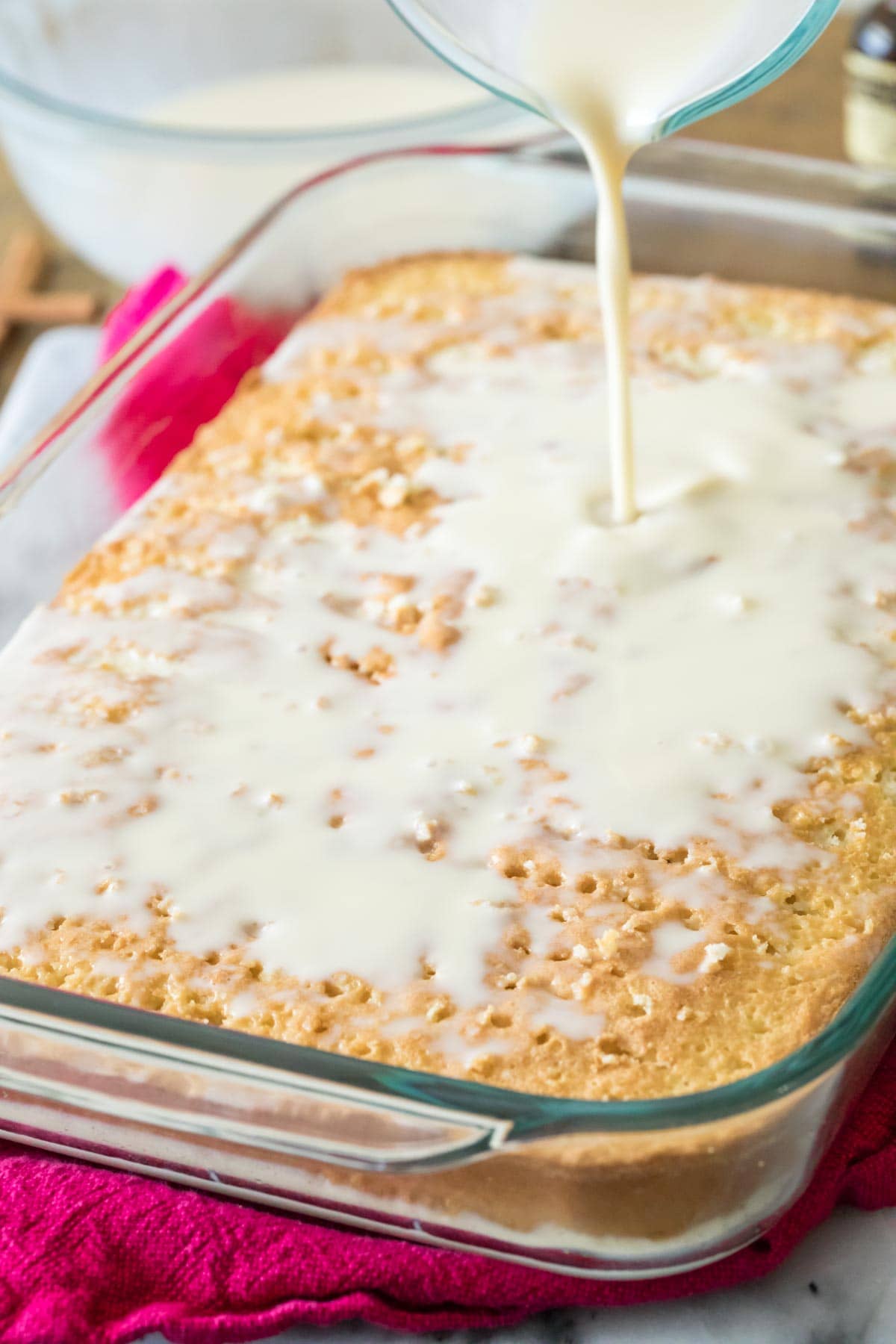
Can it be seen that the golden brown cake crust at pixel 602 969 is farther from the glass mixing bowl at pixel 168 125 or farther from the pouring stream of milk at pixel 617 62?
the glass mixing bowl at pixel 168 125

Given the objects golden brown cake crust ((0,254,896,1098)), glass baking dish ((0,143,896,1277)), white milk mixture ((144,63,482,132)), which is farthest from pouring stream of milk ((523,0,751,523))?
white milk mixture ((144,63,482,132))

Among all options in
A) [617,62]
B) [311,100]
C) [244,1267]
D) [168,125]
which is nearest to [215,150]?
[168,125]

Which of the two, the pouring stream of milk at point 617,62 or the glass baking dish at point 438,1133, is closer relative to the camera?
the glass baking dish at point 438,1133

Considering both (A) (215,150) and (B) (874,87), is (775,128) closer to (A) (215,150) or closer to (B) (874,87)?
(B) (874,87)

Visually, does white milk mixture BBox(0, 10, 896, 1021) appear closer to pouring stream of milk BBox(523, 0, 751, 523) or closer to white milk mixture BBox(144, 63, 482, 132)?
pouring stream of milk BBox(523, 0, 751, 523)

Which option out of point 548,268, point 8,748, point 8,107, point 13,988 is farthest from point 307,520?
point 8,107

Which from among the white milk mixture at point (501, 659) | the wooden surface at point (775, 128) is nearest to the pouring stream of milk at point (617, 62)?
the white milk mixture at point (501, 659)
